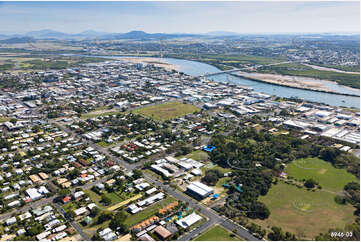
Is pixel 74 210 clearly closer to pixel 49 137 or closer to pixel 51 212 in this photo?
pixel 51 212

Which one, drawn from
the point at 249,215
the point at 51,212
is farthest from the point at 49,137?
the point at 249,215

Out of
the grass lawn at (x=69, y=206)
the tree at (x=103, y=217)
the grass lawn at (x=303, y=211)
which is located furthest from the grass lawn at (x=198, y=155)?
the grass lawn at (x=69, y=206)

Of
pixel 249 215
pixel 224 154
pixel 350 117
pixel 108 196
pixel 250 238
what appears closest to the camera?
pixel 250 238

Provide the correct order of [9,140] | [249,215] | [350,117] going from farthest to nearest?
[350,117] < [9,140] < [249,215]

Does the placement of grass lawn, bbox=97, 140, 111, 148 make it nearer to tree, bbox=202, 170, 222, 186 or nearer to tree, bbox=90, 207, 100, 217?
tree, bbox=90, 207, 100, 217

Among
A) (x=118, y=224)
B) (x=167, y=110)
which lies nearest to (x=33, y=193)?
(x=118, y=224)

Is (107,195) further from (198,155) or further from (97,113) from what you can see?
(97,113)

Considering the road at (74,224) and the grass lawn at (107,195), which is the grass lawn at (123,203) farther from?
the road at (74,224)

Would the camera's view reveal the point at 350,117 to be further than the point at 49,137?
Yes
